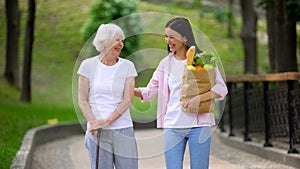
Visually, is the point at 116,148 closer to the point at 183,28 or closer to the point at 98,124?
the point at 98,124

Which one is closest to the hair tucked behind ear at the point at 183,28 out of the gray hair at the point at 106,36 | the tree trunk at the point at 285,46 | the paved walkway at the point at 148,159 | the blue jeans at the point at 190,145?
the gray hair at the point at 106,36

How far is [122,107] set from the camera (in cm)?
597

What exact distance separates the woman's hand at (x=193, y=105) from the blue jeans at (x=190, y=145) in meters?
0.15

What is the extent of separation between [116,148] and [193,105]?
27.7 inches

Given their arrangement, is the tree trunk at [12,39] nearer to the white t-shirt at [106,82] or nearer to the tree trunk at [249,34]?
the tree trunk at [249,34]

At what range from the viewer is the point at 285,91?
11984mm

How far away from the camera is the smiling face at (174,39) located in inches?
243

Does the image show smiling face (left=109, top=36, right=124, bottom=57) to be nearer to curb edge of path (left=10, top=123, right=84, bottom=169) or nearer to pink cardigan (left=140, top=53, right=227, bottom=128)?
pink cardigan (left=140, top=53, right=227, bottom=128)

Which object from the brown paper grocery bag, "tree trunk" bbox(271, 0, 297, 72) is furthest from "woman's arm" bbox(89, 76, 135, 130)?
"tree trunk" bbox(271, 0, 297, 72)

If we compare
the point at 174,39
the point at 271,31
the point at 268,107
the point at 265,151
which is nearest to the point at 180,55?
the point at 174,39

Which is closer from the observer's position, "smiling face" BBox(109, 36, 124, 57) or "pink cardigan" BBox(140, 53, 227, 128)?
"smiling face" BBox(109, 36, 124, 57)

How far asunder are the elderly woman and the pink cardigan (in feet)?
1.10

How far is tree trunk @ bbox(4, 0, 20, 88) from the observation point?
28044mm

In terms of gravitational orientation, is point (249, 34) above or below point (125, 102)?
below
